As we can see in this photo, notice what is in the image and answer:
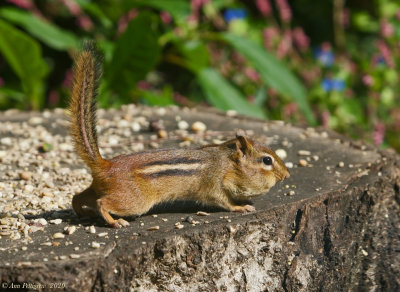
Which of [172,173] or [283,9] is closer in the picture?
[172,173]

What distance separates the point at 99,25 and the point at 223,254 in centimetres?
470

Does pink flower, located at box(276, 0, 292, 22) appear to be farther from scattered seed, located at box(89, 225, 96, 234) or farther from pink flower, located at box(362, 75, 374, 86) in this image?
scattered seed, located at box(89, 225, 96, 234)

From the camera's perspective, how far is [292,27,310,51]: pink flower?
7.93 meters

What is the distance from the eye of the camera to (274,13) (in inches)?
335

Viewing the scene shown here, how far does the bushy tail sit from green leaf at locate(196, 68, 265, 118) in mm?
3324

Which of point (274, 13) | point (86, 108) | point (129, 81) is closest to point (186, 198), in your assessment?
point (86, 108)

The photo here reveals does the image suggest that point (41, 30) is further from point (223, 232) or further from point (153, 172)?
point (223, 232)

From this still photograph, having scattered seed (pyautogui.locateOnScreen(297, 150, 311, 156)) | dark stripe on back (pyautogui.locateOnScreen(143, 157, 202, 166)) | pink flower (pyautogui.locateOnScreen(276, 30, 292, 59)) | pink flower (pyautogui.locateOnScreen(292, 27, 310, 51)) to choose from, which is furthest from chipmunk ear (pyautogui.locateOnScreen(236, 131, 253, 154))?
pink flower (pyautogui.locateOnScreen(292, 27, 310, 51))

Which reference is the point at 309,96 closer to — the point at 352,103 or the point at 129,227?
the point at 352,103

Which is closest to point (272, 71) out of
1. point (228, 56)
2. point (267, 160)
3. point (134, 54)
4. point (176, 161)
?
point (228, 56)

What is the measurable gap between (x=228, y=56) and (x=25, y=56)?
256 cm

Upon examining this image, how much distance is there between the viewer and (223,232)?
3184 mm

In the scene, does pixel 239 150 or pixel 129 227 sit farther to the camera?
pixel 239 150

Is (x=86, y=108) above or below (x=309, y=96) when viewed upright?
below
